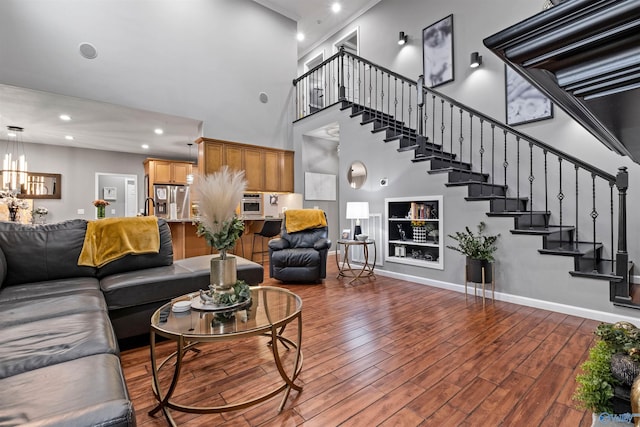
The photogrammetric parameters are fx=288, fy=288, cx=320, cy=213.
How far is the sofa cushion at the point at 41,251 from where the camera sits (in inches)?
91.2

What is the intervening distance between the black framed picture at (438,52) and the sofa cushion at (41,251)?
5.66 meters

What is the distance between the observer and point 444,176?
3844mm

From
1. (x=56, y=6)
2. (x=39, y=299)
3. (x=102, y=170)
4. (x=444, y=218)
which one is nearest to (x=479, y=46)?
(x=444, y=218)

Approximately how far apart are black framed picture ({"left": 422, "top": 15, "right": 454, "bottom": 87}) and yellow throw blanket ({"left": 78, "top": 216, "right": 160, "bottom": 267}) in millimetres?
5177

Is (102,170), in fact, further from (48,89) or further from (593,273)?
(593,273)

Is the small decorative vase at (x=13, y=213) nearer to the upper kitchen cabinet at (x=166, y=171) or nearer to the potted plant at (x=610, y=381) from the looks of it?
the upper kitchen cabinet at (x=166, y=171)

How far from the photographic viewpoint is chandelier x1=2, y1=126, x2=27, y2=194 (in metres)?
5.27

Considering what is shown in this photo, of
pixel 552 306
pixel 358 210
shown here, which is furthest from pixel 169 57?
pixel 552 306

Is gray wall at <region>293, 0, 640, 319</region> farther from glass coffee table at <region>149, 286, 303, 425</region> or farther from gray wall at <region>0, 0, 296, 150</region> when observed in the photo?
glass coffee table at <region>149, 286, 303, 425</region>

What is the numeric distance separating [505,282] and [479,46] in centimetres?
379

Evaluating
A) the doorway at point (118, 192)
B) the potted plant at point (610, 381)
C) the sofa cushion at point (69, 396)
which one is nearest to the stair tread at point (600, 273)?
the potted plant at point (610, 381)

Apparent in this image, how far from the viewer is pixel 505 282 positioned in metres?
3.25

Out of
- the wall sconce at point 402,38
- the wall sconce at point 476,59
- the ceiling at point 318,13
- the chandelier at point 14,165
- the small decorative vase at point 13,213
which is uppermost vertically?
the ceiling at point 318,13

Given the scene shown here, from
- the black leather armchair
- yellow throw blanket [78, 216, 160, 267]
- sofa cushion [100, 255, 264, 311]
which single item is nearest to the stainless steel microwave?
the black leather armchair
